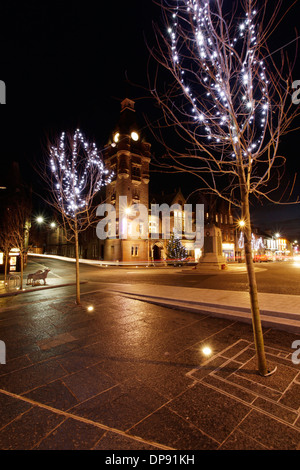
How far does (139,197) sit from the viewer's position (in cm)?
3944

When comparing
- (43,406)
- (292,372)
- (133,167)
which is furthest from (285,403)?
(133,167)

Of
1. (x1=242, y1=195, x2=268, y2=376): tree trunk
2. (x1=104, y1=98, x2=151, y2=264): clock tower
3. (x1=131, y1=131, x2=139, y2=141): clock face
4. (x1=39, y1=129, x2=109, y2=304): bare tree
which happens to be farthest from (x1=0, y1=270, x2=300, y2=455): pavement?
(x1=131, y1=131, x2=139, y2=141): clock face

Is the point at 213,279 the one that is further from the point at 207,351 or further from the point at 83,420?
the point at 83,420

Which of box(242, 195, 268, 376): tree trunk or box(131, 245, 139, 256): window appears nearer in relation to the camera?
box(242, 195, 268, 376): tree trunk

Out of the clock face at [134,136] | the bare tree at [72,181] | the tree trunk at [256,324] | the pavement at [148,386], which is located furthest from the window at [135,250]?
the tree trunk at [256,324]

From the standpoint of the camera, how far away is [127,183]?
37.9 meters

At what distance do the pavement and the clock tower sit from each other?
100ft

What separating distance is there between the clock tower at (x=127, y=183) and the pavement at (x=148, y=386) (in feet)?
100

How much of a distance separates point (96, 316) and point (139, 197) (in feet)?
112

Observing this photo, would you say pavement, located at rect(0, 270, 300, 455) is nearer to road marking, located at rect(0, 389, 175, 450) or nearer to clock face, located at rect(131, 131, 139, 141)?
road marking, located at rect(0, 389, 175, 450)

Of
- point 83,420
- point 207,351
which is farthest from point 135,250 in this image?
point 83,420

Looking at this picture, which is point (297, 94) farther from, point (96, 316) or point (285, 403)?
point (96, 316)

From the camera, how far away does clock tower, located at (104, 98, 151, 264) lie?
36.7 m

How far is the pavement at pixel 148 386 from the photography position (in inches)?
90.0
